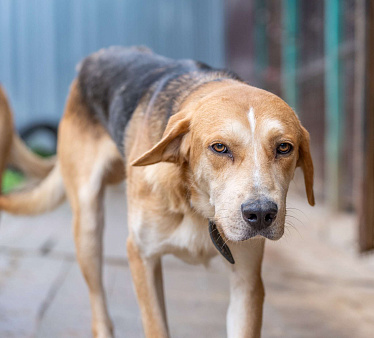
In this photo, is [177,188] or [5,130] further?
[5,130]

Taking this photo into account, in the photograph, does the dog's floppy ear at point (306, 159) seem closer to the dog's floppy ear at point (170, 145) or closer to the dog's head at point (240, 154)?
the dog's head at point (240, 154)

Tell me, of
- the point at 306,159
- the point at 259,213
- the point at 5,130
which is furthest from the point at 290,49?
the point at 259,213

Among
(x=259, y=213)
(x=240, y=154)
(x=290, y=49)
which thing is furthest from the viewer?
(x=290, y=49)

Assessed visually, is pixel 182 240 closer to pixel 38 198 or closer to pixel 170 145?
pixel 170 145

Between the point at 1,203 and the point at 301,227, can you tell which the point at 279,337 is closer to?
the point at 1,203

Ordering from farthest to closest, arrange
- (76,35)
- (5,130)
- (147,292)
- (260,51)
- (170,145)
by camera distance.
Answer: (76,35), (260,51), (5,130), (147,292), (170,145)

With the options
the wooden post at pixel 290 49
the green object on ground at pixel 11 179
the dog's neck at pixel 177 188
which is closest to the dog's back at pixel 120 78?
the dog's neck at pixel 177 188

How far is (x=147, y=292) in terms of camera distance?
238cm

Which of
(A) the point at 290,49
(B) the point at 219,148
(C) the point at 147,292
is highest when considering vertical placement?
(B) the point at 219,148

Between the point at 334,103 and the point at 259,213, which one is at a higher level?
the point at 259,213

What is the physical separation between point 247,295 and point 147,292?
43cm

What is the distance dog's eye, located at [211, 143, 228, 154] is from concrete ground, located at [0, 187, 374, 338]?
86 centimetres

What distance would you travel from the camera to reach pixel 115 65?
10.0 feet

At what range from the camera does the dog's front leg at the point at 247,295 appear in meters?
2.22
